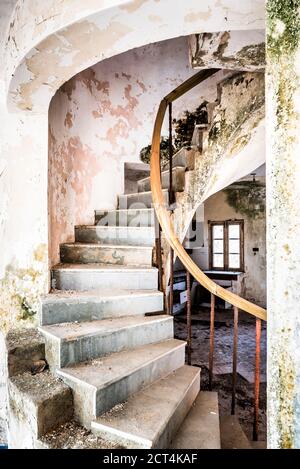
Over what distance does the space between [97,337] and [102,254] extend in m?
1.01

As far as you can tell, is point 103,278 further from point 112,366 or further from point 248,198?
point 248,198

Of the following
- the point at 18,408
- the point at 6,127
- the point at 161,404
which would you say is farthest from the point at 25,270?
the point at 161,404

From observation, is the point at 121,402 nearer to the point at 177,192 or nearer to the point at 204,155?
the point at 177,192

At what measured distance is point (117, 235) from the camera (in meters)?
2.79

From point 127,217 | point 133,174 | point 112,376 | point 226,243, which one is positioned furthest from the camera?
point 226,243

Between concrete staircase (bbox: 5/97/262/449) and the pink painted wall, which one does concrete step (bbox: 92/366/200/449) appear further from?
the pink painted wall

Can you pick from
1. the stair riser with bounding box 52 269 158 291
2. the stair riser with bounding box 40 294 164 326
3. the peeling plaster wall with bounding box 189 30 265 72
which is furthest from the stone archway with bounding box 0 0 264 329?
the peeling plaster wall with bounding box 189 30 265 72

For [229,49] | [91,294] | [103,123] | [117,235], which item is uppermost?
[103,123]

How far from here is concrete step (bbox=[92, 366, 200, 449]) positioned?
122 centimetres

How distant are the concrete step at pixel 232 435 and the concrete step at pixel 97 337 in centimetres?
68

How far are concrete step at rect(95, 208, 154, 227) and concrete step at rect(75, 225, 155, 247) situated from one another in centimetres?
20

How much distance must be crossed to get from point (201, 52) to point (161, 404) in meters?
2.07

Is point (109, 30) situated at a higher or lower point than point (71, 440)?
higher

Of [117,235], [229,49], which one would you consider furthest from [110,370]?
[229,49]
